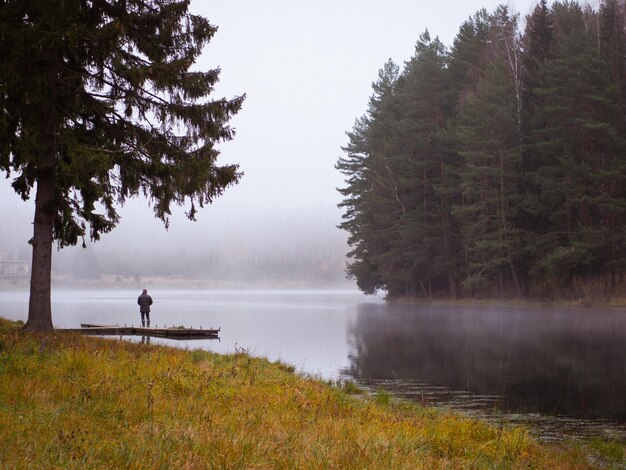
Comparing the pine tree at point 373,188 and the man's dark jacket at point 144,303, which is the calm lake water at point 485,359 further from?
the pine tree at point 373,188

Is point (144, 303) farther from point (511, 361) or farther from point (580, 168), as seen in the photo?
point (580, 168)

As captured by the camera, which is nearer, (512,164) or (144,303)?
(144,303)

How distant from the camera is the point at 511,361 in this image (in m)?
20.2

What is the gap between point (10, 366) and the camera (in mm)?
9016

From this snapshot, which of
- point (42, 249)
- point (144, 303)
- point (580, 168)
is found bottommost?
point (144, 303)

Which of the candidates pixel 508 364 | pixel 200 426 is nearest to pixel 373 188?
pixel 508 364

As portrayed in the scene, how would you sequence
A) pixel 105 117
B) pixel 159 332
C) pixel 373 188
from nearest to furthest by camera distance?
pixel 105 117
pixel 159 332
pixel 373 188

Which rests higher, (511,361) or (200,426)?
(200,426)

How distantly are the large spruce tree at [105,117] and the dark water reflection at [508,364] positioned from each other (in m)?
8.50

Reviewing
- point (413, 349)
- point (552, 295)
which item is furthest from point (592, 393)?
point (552, 295)

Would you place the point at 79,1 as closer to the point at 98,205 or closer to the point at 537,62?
the point at 98,205

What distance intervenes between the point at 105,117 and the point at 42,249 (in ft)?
13.8

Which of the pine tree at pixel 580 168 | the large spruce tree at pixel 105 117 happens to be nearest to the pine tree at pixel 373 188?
the pine tree at pixel 580 168

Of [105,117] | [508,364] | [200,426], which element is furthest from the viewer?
[508,364]
